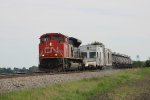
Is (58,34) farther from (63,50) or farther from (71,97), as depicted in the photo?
(71,97)

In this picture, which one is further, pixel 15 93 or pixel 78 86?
pixel 78 86

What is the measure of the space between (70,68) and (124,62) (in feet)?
147

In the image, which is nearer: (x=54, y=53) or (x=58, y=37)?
(x=54, y=53)

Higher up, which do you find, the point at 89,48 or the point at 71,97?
the point at 89,48

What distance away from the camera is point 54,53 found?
34.6 metres

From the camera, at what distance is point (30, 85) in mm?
18359

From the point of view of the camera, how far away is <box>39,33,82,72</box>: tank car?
112 feet

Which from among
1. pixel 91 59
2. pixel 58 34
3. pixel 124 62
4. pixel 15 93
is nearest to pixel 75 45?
pixel 91 59

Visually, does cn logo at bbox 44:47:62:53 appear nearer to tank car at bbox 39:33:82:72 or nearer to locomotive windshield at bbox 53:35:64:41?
tank car at bbox 39:33:82:72

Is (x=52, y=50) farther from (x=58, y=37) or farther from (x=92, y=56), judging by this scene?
(x=92, y=56)

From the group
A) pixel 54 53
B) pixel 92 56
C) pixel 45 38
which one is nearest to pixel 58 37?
pixel 45 38

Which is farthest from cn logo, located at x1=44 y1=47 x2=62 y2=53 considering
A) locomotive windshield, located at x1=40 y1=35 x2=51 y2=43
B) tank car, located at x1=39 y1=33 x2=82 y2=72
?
locomotive windshield, located at x1=40 y1=35 x2=51 y2=43

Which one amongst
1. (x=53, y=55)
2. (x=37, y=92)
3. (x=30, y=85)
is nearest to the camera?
(x=37, y=92)

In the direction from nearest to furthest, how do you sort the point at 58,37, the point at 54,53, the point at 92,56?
the point at 54,53, the point at 58,37, the point at 92,56
